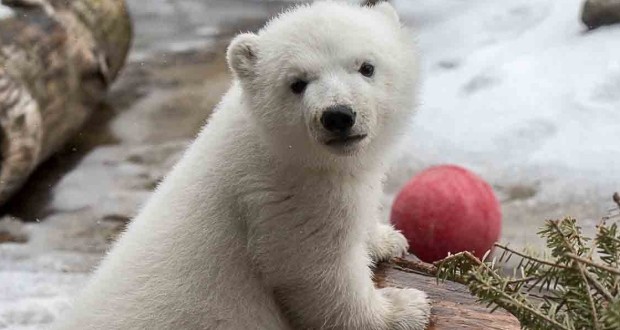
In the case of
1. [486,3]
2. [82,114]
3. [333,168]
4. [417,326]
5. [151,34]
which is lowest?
[151,34]

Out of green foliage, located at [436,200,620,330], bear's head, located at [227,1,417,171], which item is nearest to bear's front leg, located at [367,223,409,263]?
bear's head, located at [227,1,417,171]

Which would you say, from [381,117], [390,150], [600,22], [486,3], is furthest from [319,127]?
[486,3]

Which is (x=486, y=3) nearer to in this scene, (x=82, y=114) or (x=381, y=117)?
(x=82, y=114)

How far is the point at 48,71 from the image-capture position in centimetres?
401

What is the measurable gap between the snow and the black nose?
195cm

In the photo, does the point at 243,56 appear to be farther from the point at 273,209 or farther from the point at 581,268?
the point at 581,268

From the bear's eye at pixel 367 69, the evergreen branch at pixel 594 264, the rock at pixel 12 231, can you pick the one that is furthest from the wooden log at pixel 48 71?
the evergreen branch at pixel 594 264

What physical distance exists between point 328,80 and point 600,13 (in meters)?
3.57

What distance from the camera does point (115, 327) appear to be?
72.2 inches

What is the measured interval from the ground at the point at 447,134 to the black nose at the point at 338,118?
1.57 metres

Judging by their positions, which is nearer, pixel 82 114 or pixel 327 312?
pixel 327 312

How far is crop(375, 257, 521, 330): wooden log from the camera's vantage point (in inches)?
83.4

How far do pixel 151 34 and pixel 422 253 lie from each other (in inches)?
158

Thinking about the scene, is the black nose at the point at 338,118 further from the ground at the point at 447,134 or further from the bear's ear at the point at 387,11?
the ground at the point at 447,134
